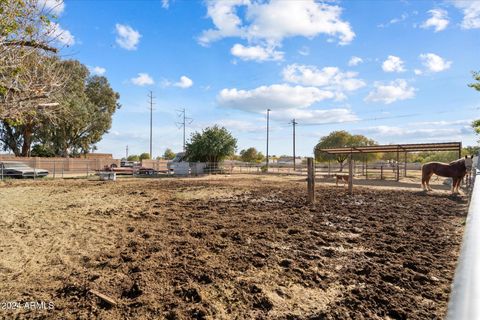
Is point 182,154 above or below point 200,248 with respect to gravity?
above

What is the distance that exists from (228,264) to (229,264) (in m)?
0.02

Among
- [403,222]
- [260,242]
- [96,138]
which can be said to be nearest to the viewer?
[260,242]

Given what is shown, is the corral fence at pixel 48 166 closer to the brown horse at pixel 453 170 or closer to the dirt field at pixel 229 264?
the dirt field at pixel 229 264

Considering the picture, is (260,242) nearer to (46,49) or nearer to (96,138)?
(46,49)

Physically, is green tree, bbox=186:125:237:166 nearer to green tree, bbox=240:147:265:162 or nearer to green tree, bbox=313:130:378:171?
green tree, bbox=313:130:378:171

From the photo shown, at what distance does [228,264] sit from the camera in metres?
4.86

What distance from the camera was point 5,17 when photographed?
466cm

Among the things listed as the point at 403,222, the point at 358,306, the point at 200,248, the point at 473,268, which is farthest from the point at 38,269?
the point at 403,222

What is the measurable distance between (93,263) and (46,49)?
361cm

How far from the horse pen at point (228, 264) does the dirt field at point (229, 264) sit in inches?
0.8

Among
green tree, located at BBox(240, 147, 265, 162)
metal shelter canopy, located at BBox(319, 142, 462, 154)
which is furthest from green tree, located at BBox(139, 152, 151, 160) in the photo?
metal shelter canopy, located at BBox(319, 142, 462, 154)

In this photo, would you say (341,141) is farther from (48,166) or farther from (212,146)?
(48,166)

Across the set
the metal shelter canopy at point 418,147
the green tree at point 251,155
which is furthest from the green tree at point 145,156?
the metal shelter canopy at point 418,147

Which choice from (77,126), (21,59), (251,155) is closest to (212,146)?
(77,126)
